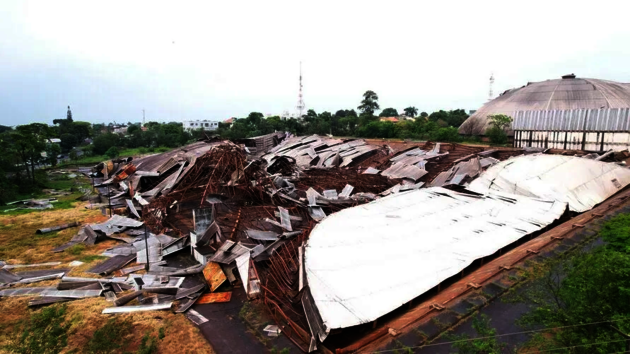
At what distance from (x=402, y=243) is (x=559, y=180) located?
11054 mm

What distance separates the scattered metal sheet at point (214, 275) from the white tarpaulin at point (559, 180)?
1165 centimetres

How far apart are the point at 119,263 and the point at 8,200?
805 inches

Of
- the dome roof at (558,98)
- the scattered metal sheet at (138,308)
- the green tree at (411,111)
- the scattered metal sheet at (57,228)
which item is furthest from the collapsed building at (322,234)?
the green tree at (411,111)

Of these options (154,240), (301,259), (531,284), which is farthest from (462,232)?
(154,240)

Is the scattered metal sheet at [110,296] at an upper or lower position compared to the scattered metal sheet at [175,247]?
lower

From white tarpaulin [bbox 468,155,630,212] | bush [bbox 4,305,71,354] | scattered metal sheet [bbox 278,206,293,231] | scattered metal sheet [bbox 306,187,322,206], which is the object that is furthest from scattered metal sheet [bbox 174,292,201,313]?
white tarpaulin [bbox 468,155,630,212]

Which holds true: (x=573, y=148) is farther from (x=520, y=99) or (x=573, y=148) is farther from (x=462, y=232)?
(x=462, y=232)

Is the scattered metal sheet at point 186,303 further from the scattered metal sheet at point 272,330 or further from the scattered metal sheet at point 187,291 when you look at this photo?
the scattered metal sheet at point 272,330

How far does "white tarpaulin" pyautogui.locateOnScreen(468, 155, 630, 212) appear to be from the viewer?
15.7 metres

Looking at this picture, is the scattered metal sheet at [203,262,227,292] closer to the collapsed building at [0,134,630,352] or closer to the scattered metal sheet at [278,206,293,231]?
the collapsed building at [0,134,630,352]

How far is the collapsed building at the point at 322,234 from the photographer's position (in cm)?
855

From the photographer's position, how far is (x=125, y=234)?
1758 cm

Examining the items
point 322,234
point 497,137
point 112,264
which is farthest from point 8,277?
point 497,137

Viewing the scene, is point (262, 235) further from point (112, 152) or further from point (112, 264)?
point (112, 152)
